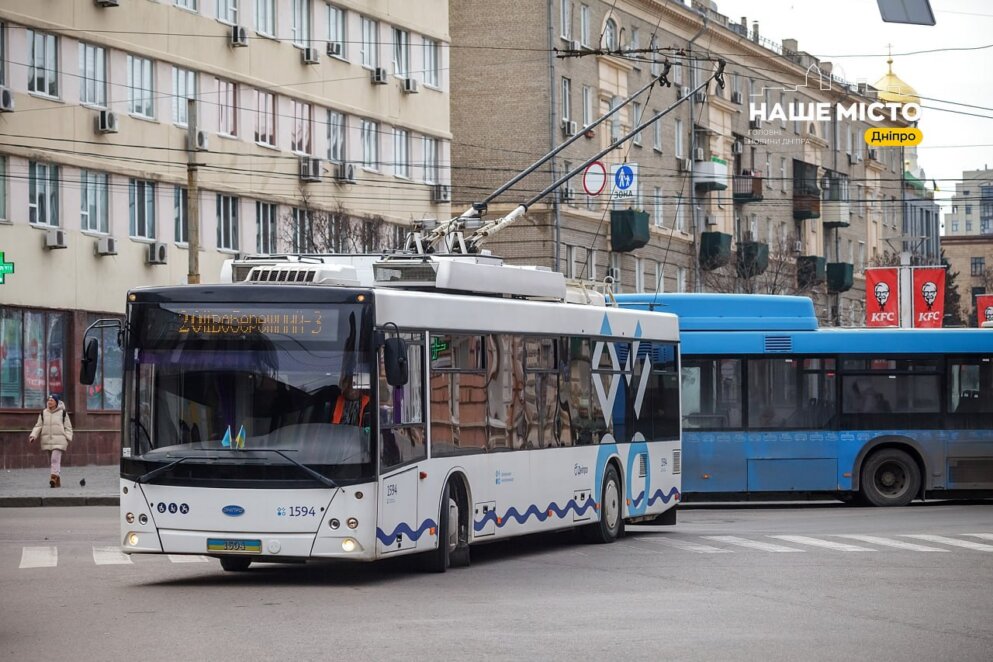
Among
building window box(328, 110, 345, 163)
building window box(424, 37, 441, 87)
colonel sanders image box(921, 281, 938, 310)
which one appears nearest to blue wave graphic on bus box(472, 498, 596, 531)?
colonel sanders image box(921, 281, 938, 310)

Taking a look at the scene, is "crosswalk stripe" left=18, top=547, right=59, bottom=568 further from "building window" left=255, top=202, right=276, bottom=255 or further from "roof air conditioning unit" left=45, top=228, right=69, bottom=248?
"building window" left=255, top=202, right=276, bottom=255

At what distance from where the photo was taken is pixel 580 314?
67.3 ft

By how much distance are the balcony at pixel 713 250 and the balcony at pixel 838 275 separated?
16.2 m

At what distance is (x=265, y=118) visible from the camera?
151 feet

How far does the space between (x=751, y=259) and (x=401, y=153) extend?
21.7 m

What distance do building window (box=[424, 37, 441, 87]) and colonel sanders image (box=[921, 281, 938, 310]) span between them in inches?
642

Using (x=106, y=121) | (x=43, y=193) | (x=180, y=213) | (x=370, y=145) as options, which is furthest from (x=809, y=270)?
(x=43, y=193)

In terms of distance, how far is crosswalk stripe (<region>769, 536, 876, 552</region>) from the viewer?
20094mm

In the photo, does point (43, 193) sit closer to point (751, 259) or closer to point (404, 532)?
point (404, 532)

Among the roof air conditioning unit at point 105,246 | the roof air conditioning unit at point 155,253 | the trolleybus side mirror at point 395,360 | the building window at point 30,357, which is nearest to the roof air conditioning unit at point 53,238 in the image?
the building window at point 30,357

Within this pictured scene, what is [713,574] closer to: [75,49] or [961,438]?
[961,438]

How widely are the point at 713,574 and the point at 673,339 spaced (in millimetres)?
7093

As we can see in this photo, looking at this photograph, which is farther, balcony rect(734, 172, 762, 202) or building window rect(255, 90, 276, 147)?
balcony rect(734, 172, 762, 202)

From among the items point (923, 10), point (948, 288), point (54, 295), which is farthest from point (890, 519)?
point (948, 288)
